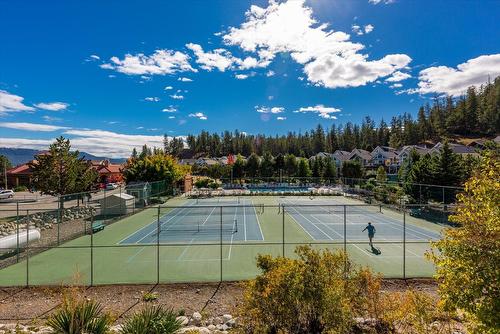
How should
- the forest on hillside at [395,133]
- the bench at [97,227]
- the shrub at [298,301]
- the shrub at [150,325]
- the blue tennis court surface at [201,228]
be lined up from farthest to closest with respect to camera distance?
the forest on hillside at [395,133] → the bench at [97,227] → the blue tennis court surface at [201,228] → the shrub at [150,325] → the shrub at [298,301]

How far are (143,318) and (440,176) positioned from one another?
3422 cm

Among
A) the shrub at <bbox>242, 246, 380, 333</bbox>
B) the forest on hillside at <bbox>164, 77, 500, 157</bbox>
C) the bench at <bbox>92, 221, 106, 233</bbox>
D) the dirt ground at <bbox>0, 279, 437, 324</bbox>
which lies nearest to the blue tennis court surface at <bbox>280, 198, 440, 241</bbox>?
the dirt ground at <bbox>0, 279, 437, 324</bbox>

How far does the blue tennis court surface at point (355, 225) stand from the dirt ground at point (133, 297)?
6102 mm

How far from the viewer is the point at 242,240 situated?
880 inches

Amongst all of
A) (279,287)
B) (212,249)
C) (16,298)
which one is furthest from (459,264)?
(212,249)

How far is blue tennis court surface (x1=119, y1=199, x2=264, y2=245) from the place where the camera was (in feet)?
74.4

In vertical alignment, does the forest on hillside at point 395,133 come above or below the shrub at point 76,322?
above

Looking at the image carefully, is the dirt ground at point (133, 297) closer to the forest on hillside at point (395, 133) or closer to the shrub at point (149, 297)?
the shrub at point (149, 297)

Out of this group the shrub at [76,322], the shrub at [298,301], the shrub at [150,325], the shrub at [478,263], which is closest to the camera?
the shrub at [478,263]

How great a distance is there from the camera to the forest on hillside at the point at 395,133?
111m

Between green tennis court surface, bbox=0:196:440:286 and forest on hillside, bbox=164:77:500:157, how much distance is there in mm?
58183

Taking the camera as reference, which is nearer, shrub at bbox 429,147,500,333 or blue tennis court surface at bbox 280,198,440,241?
shrub at bbox 429,147,500,333

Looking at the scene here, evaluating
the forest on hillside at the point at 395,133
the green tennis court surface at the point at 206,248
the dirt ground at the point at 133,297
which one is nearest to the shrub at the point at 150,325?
the dirt ground at the point at 133,297

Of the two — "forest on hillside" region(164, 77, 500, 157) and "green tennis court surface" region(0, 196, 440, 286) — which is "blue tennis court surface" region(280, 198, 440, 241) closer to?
"green tennis court surface" region(0, 196, 440, 286)
